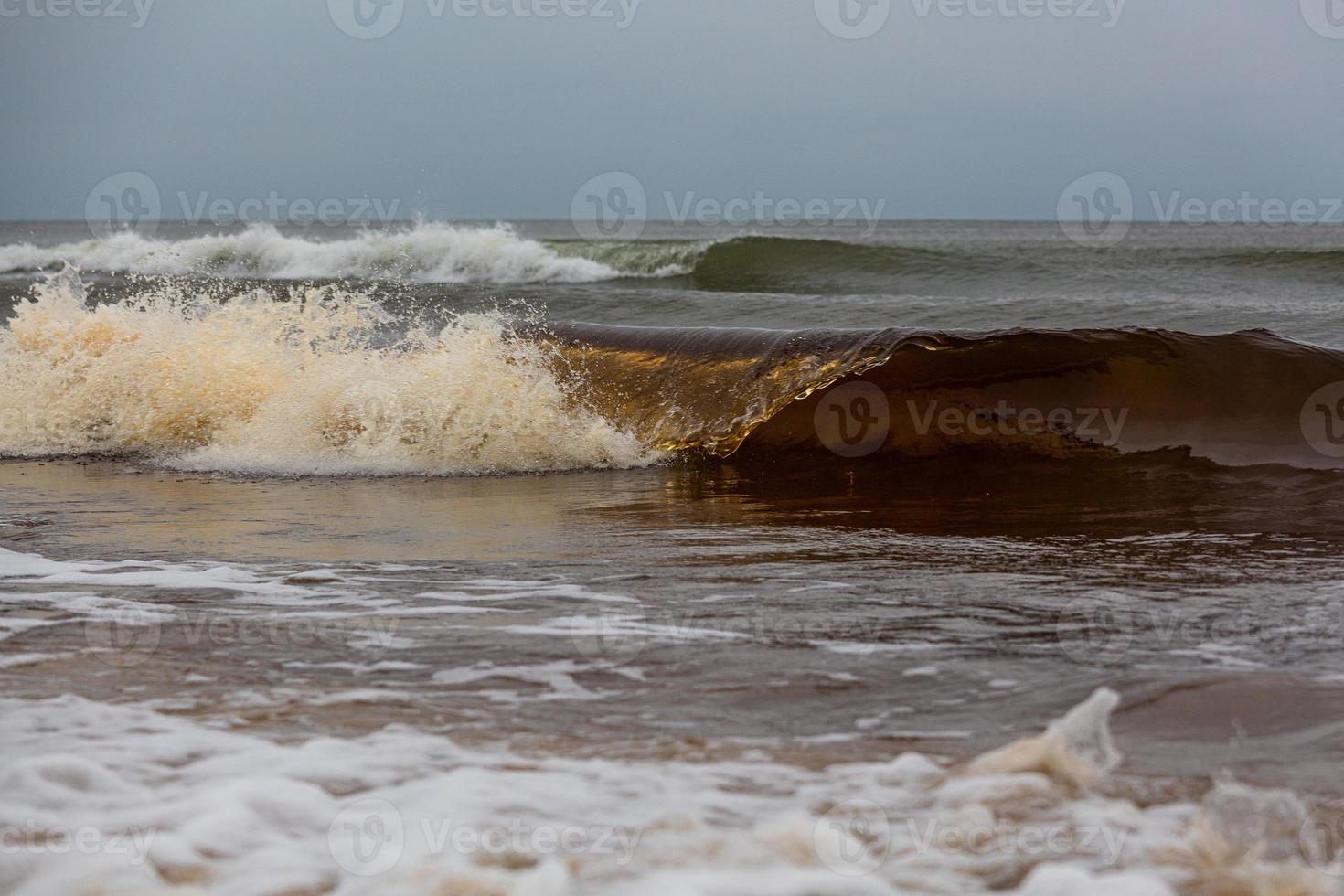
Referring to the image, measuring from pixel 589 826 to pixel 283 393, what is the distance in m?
4.78

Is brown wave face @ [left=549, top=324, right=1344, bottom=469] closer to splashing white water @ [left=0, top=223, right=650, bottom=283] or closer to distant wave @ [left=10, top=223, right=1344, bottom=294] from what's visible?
distant wave @ [left=10, top=223, right=1344, bottom=294]

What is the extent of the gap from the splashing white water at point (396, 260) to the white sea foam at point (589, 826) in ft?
55.1

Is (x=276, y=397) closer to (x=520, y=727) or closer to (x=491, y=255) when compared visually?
(x=520, y=727)

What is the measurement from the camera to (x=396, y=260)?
19719 mm

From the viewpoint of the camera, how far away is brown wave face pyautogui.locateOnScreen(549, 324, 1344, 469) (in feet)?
17.2

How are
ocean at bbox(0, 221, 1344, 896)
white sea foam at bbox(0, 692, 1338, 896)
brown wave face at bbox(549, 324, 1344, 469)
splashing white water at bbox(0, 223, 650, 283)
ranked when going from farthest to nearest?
splashing white water at bbox(0, 223, 650, 283)
brown wave face at bbox(549, 324, 1344, 469)
ocean at bbox(0, 221, 1344, 896)
white sea foam at bbox(0, 692, 1338, 896)

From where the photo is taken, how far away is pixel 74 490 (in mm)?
4852

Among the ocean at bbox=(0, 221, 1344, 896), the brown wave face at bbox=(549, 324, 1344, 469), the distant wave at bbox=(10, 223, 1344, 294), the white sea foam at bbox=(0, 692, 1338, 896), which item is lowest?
the white sea foam at bbox=(0, 692, 1338, 896)

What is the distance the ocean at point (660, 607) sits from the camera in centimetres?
167

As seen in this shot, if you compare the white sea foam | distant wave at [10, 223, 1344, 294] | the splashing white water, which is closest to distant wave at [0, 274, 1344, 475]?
the white sea foam

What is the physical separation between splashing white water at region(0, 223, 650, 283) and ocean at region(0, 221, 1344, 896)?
1215cm

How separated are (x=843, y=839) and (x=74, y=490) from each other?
13.7 ft

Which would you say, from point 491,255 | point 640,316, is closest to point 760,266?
point 491,255

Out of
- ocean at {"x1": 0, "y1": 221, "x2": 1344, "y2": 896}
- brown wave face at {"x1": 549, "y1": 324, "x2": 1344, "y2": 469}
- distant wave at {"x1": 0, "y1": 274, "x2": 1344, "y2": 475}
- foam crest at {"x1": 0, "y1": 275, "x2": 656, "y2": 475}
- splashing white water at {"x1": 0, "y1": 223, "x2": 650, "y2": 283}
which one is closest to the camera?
ocean at {"x1": 0, "y1": 221, "x2": 1344, "y2": 896}
